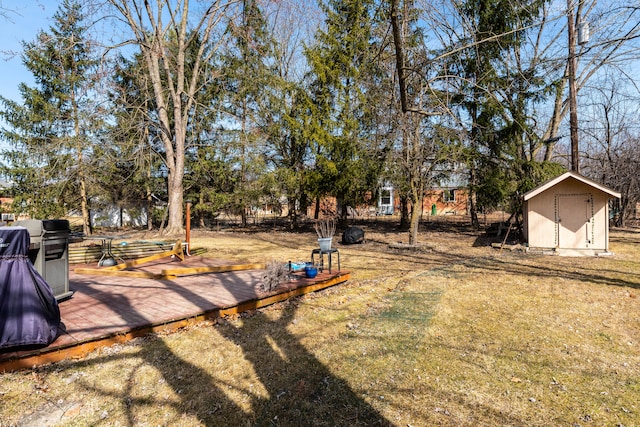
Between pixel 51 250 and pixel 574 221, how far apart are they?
1343cm

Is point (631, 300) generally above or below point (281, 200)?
below

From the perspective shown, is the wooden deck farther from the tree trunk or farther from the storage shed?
the storage shed

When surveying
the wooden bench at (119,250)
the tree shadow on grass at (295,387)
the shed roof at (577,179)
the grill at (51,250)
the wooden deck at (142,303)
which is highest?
the shed roof at (577,179)

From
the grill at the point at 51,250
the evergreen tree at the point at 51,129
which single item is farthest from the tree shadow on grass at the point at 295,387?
the evergreen tree at the point at 51,129

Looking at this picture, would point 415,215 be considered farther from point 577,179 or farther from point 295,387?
point 295,387

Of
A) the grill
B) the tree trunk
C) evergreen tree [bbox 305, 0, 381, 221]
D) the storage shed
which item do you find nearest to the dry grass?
the grill

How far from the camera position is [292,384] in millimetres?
3203

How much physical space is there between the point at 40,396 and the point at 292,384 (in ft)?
6.78

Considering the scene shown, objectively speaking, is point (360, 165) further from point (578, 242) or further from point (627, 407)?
point (627, 407)

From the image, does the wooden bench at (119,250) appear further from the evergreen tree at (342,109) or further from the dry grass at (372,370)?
the evergreen tree at (342,109)

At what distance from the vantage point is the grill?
14.4 feet

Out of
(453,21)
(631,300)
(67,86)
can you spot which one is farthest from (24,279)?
(67,86)

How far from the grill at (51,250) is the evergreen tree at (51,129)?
528 inches

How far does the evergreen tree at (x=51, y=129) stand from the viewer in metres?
16.9
